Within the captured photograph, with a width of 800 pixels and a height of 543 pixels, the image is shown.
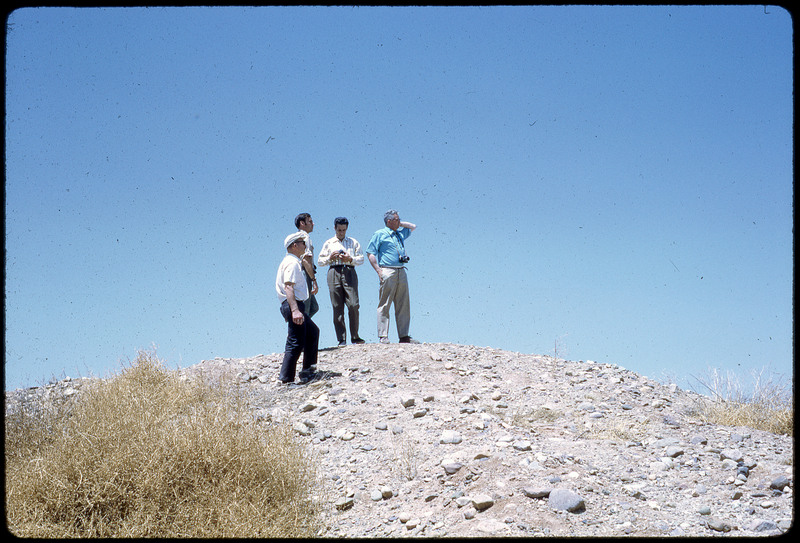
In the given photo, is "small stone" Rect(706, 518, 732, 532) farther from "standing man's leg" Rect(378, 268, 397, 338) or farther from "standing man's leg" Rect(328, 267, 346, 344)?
"standing man's leg" Rect(328, 267, 346, 344)

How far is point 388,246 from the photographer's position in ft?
34.0

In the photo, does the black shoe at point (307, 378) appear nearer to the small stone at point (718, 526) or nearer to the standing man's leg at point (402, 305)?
the standing man's leg at point (402, 305)

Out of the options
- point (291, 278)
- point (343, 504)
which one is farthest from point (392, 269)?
point (343, 504)

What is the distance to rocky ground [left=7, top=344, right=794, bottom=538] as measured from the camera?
447 centimetres

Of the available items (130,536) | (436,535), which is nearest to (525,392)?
(436,535)

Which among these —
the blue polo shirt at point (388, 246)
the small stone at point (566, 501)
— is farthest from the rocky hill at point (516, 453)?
the blue polo shirt at point (388, 246)

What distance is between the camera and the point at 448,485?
4.98 metres

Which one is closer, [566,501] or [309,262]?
[566,501]

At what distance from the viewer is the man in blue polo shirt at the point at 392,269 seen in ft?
33.8

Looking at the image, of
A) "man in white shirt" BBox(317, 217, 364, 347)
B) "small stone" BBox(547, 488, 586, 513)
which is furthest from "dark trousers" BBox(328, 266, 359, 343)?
"small stone" BBox(547, 488, 586, 513)

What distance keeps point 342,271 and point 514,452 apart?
5.47 m

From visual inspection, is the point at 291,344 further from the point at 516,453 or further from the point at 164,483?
the point at 516,453

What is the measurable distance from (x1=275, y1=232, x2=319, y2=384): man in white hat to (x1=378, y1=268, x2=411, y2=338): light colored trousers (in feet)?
6.90

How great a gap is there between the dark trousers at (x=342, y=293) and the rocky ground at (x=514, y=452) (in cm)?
112
